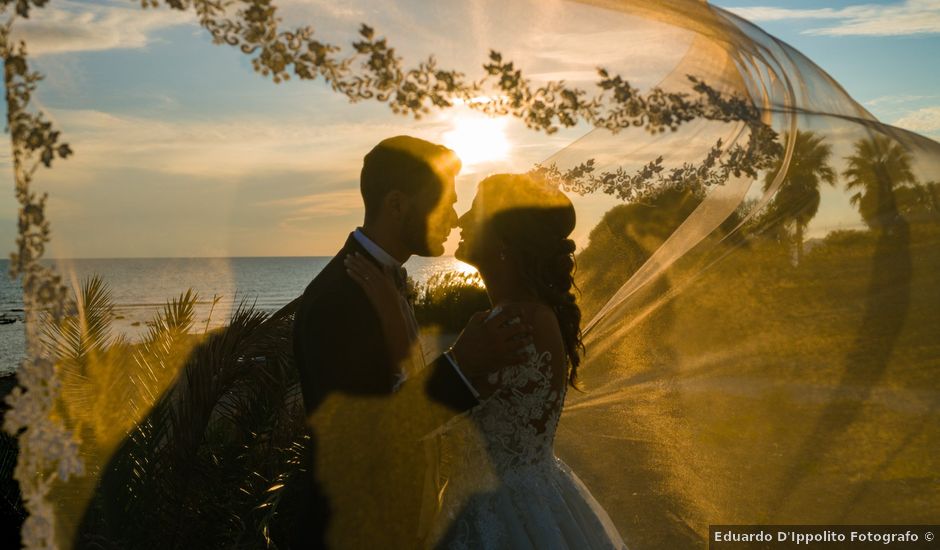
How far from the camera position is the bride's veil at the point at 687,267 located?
12.9 feet

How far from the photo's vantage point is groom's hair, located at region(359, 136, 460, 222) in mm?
3037

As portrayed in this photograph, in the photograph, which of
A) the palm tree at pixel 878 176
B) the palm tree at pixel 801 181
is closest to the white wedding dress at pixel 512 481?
the palm tree at pixel 801 181

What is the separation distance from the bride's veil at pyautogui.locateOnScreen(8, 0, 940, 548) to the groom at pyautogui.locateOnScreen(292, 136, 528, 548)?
25.2 inches

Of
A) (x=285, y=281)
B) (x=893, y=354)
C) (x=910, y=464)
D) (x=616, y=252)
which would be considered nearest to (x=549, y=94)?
(x=616, y=252)

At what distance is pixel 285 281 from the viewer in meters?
110

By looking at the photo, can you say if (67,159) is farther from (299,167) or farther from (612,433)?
(612,433)

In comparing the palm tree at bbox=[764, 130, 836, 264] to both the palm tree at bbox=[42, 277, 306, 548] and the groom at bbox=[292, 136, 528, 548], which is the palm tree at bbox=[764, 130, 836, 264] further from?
the palm tree at bbox=[42, 277, 306, 548]

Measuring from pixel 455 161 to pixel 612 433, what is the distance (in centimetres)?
403

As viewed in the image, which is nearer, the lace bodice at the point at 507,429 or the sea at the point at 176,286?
the lace bodice at the point at 507,429

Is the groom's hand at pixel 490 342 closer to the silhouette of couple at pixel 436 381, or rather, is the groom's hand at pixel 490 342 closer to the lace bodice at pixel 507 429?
the silhouette of couple at pixel 436 381

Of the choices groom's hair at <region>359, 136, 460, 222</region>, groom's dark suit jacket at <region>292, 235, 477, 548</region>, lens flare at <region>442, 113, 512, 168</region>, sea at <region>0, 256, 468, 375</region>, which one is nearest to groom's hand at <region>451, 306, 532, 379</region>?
groom's dark suit jacket at <region>292, 235, 477, 548</region>

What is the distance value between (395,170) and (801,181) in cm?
310

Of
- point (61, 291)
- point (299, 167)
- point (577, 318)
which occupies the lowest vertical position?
→ point (577, 318)

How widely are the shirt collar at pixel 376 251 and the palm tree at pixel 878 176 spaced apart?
131 inches
